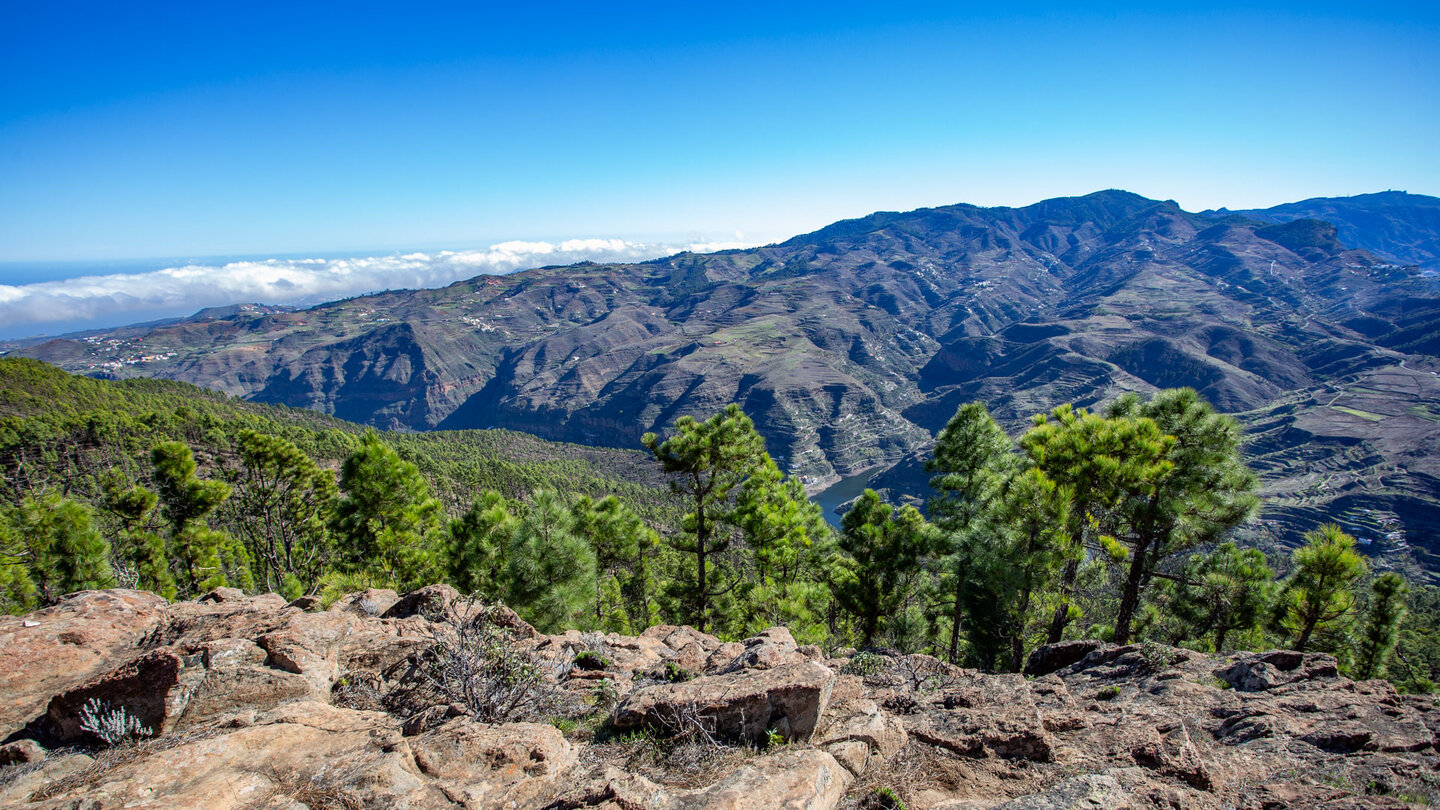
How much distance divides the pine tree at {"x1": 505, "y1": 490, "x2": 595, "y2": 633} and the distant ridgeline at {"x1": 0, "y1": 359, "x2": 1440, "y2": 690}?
7 centimetres

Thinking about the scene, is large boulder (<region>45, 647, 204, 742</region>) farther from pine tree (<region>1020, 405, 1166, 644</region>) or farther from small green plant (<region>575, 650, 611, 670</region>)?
pine tree (<region>1020, 405, 1166, 644</region>)

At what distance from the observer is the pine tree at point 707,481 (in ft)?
59.5

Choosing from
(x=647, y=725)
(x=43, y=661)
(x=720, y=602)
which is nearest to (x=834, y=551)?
(x=720, y=602)

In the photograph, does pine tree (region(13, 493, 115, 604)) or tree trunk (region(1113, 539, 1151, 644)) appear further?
pine tree (region(13, 493, 115, 604))

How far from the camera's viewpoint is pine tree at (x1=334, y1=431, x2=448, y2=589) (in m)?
22.1

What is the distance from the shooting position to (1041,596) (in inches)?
563

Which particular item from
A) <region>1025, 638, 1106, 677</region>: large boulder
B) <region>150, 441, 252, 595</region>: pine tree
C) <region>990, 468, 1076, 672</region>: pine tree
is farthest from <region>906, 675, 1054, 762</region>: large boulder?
<region>150, 441, 252, 595</region>: pine tree

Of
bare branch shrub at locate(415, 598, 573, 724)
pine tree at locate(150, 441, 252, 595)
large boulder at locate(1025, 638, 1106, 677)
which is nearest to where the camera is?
bare branch shrub at locate(415, 598, 573, 724)

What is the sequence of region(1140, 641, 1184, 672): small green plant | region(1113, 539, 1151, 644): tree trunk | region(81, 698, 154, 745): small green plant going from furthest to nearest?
region(1113, 539, 1151, 644): tree trunk < region(1140, 641, 1184, 672): small green plant < region(81, 698, 154, 745): small green plant

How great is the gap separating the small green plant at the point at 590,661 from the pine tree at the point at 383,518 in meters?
14.8

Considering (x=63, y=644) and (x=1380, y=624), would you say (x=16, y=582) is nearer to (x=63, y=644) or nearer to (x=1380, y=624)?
(x=63, y=644)

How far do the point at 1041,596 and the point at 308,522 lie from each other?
→ 37158 mm

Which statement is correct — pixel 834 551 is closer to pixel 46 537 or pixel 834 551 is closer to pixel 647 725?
pixel 647 725

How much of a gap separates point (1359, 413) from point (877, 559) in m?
260
